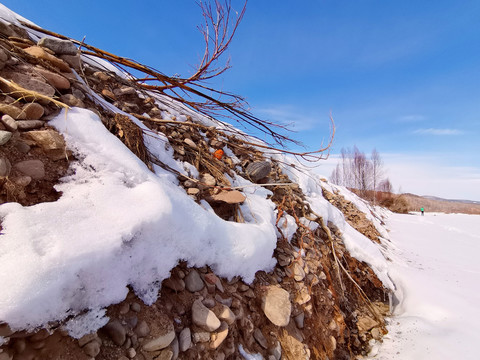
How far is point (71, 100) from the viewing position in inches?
50.4

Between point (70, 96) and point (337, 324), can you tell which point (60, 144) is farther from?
point (337, 324)

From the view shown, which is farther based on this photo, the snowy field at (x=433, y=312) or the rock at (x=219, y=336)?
the snowy field at (x=433, y=312)

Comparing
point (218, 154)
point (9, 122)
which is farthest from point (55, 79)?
point (218, 154)

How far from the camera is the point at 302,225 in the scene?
6.88 feet

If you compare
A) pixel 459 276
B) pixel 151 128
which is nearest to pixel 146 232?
pixel 151 128

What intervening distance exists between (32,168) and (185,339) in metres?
0.97

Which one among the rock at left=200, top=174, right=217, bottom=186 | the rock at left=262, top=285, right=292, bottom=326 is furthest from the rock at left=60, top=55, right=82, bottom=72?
the rock at left=262, top=285, right=292, bottom=326

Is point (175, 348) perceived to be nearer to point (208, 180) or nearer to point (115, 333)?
point (115, 333)

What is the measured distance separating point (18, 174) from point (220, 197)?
42.0 inches

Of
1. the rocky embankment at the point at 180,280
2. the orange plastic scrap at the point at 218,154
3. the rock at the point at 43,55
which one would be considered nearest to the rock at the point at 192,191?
the rocky embankment at the point at 180,280

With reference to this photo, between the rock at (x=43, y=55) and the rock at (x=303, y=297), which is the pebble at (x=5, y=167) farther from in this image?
the rock at (x=303, y=297)

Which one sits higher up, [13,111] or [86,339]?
[13,111]

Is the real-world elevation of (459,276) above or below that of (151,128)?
below

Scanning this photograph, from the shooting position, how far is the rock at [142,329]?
2.70ft
